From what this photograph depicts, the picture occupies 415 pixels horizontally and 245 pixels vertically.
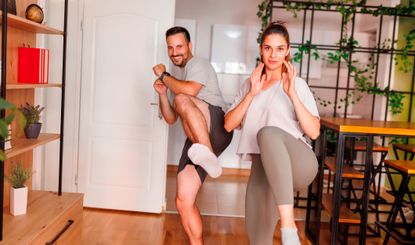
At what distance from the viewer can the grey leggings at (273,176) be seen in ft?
6.42

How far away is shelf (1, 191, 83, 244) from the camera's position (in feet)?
7.52

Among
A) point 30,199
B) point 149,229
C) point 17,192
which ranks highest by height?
point 17,192

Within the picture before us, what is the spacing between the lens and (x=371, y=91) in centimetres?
511

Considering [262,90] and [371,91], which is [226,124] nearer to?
[262,90]

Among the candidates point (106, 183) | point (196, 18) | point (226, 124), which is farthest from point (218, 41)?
point (226, 124)

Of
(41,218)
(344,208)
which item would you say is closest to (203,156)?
(41,218)

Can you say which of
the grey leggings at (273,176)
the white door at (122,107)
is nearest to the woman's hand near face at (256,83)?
the grey leggings at (273,176)

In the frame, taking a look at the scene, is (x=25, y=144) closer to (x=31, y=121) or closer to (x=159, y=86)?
(x=31, y=121)

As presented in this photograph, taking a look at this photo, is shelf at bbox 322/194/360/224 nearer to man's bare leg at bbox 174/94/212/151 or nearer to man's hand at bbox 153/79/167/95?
man's bare leg at bbox 174/94/212/151

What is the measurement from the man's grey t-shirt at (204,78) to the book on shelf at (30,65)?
2.95 feet

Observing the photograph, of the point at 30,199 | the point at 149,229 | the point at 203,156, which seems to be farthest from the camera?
the point at 149,229

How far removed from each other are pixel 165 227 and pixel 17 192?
1588 millimetres

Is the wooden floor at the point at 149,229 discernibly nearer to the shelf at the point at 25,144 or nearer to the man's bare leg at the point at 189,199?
the man's bare leg at the point at 189,199

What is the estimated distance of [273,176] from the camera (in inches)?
77.6
